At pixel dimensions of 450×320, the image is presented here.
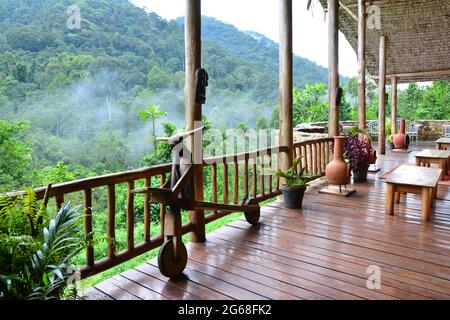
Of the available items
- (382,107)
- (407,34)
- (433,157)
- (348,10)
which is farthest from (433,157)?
(407,34)

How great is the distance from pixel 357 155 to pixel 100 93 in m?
10.7

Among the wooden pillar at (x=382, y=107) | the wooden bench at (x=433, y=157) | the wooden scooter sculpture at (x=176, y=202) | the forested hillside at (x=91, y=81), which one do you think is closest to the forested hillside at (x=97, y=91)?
the forested hillside at (x=91, y=81)

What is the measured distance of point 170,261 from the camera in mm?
2605

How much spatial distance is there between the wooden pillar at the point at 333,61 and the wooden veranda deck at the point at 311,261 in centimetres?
252

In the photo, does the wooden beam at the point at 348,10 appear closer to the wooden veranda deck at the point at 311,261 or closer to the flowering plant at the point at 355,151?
the flowering plant at the point at 355,151

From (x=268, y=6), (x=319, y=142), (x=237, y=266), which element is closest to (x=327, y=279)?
(x=237, y=266)

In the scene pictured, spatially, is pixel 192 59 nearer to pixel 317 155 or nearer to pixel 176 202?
pixel 176 202

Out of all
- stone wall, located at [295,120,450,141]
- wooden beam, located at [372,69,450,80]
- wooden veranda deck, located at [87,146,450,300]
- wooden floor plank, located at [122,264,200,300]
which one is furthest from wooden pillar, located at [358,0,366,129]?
wooden floor plank, located at [122,264,200,300]

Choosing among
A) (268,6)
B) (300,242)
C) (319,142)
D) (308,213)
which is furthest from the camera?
(268,6)

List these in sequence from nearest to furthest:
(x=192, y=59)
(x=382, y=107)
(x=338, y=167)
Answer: (x=192, y=59) < (x=338, y=167) < (x=382, y=107)

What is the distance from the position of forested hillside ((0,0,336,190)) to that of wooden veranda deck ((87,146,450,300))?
7680 mm

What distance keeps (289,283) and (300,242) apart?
33.5 inches

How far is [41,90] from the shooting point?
12312mm
